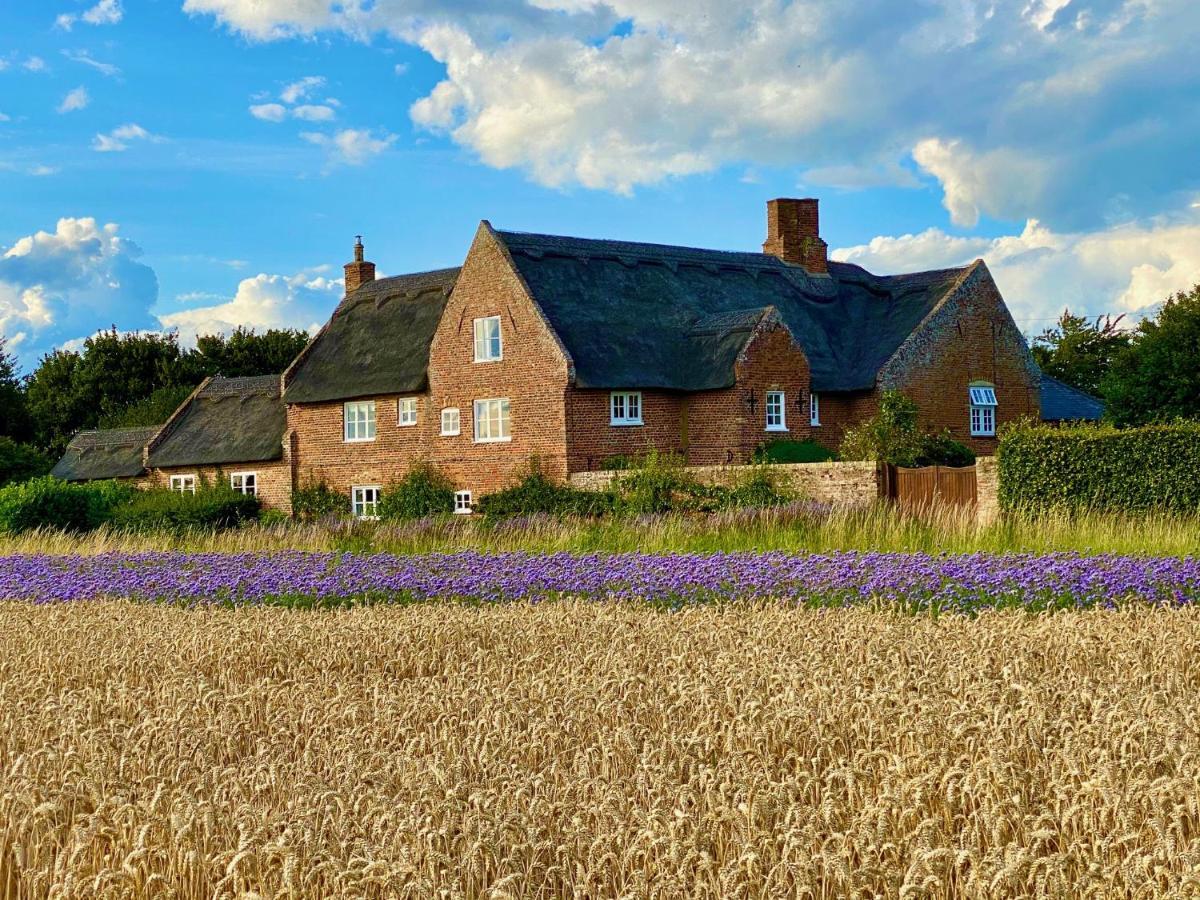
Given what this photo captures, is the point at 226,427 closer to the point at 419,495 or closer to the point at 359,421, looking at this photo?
the point at 359,421

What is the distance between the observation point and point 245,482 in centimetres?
4666

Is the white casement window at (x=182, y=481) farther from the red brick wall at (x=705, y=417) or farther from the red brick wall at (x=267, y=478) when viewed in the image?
the red brick wall at (x=705, y=417)

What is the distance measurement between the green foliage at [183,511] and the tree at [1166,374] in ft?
90.4

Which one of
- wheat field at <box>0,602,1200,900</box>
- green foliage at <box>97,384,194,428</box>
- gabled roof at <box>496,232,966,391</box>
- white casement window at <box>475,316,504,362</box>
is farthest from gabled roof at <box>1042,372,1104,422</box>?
green foliage at <box>97,384,194,428</box>

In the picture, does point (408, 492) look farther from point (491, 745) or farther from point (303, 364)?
point (491, 745)

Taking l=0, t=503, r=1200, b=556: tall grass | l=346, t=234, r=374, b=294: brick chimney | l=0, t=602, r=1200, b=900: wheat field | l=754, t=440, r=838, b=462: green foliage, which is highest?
l=346, t=234, r=374, b=294: brick chimney

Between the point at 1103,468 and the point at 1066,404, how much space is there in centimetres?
2143

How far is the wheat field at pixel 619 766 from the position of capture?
512 centimetres

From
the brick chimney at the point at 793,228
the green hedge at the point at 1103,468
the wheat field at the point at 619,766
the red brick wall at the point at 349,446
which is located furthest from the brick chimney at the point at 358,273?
the wheat field at the point at 619,766

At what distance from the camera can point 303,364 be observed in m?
45.8

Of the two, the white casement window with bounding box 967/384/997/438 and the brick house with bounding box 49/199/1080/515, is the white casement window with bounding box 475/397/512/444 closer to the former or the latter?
the brick house with bounding box 49/199/1080/515

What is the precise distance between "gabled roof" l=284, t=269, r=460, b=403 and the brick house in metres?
0.08

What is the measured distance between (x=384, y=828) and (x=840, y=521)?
16.8m

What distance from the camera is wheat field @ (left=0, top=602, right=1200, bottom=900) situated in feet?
16.8
